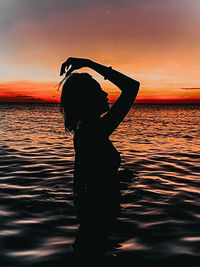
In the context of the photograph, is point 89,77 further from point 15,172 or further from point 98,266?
point 15,172

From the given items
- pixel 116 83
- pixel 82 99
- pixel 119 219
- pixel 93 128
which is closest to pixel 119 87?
pixel 116 83

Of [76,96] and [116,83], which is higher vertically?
[116,83]

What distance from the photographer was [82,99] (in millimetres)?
3543

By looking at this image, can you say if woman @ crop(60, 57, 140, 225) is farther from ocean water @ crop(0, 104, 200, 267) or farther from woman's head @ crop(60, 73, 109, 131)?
ocean water @ crop(0, 104, 200, 267)

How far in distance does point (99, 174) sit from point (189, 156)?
32.3 ft

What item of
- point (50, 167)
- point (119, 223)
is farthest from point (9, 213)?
point (50, 167)

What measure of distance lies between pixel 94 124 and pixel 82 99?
388mm

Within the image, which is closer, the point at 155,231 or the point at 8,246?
the point at 8,246

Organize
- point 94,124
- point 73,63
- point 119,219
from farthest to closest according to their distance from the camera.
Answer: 1. point 119,219
2. point 94,124
3. point 73,63

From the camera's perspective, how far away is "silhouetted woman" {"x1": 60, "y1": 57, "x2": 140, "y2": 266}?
340 centimetres

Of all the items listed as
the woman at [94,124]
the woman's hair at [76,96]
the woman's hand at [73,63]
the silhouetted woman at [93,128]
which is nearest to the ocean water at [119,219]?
the silhouetted woman at [93,128]

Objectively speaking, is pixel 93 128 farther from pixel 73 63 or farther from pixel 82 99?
pixel 73 63

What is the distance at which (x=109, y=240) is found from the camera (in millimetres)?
4176

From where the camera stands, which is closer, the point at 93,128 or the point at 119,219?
the point at 93,128
